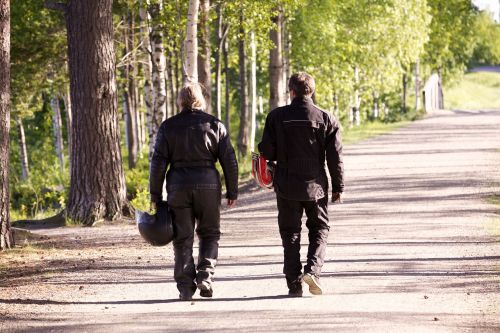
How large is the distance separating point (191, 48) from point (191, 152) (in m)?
9.79

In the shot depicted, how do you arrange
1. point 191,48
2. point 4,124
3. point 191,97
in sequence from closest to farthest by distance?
point 191,97 < point 4,124 < point 191,48

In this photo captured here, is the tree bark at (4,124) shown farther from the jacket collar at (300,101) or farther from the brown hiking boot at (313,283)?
the brown hiking boot at (313,283)

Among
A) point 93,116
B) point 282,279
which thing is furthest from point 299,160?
point 93,116

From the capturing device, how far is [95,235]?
17.6m

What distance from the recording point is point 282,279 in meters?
12.1

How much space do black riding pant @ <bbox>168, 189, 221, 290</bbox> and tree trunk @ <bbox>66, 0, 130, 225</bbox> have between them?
8184mm

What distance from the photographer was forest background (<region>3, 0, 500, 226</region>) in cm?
2873

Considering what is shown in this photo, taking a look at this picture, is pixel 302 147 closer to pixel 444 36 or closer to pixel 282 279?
pixel 282 279

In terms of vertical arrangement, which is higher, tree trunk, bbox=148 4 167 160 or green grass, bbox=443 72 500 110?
tree trunk, bbox=148 4 167 160

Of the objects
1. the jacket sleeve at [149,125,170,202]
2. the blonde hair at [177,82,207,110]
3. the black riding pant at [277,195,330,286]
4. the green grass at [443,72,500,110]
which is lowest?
the green grass at [443,72,500,110]

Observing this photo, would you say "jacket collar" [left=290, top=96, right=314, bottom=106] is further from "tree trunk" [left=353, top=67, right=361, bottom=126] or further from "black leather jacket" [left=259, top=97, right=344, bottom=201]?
"tree trunk" [left=353, top=67, right=361, bottom=126]

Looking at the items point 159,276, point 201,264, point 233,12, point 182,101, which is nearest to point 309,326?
point 201,264

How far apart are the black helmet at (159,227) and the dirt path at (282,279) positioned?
0.59 meters

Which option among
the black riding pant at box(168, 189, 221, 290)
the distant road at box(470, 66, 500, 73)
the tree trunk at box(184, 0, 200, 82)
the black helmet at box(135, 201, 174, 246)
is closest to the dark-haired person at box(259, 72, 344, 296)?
the black riding pant at box(168, 189, 221, 290)
